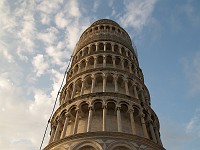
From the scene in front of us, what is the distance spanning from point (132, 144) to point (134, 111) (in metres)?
3.92

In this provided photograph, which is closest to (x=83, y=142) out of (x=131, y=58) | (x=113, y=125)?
(x=113, y=125)

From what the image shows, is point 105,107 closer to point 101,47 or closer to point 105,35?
point 101,47

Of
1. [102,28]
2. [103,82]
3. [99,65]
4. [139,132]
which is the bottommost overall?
[139,132]

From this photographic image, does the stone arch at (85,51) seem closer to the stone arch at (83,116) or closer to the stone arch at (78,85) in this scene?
the stone arch at (78,85)

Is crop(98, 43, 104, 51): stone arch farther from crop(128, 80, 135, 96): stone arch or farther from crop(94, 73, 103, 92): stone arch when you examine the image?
crop(128, 80, 135, 96): stone arch

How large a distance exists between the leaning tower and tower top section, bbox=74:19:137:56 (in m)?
0.43

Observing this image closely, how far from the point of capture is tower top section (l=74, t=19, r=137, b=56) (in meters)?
29.1

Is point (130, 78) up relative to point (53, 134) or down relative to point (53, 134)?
up

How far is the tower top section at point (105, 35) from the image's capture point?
95.5 feet

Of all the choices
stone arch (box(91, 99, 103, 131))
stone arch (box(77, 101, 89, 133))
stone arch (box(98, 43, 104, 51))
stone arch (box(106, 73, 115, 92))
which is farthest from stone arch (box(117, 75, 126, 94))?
stone arch (box(98, 43, 104, 51))

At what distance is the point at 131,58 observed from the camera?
28.0 metres

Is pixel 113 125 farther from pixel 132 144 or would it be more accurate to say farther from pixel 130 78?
pixel 130 78

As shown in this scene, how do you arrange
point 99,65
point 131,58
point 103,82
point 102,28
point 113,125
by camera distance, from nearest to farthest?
1. point 113,125
2. point 103,82
3. point 99,65
4. point 131,58
5. point 102,28

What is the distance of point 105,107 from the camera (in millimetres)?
19422
